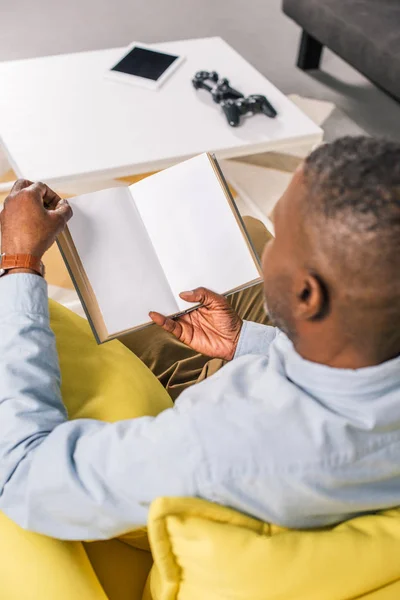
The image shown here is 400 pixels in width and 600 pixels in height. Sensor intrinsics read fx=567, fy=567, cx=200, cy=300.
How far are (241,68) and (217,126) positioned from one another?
40 cm

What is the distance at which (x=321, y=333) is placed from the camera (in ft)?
1.99

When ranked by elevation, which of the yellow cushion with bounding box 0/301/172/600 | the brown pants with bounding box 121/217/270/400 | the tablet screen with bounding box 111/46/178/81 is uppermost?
the tablet screen with bounding box 111/46/178/81

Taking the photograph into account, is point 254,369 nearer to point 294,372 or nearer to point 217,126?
point 294,372

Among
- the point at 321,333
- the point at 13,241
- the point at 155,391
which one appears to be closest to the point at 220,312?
the point at 155,391

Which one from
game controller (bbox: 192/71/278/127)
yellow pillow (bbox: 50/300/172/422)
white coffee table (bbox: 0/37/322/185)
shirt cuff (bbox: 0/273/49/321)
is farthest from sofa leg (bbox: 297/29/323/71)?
shirt cuff (bbox: 0/273/49/321)

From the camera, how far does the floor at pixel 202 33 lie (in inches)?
112

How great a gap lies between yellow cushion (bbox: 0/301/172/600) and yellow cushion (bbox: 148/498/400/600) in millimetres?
152

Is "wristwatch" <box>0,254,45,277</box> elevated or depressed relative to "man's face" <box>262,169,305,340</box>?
depressed

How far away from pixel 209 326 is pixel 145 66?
1.04 m

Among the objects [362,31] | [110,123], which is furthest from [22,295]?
[362,31]

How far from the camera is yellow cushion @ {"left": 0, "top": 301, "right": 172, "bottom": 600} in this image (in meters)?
0.67

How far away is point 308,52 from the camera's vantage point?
2.93 metres

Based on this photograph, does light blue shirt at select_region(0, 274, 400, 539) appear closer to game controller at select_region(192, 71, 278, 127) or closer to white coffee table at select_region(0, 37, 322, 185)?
white coffee table at select_region(0, 37, 322, 185)

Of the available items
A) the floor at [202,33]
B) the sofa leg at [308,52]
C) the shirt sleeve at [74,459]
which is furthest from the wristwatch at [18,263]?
the sofa leg at [308,52]
